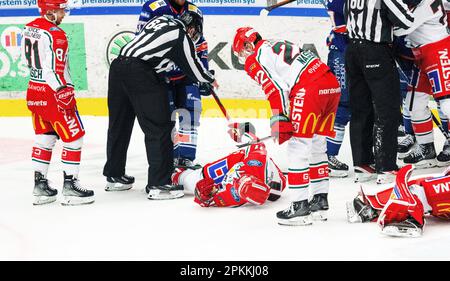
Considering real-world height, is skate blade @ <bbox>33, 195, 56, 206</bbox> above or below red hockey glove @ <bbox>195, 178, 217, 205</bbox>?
below

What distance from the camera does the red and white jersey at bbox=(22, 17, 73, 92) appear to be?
17.4ft

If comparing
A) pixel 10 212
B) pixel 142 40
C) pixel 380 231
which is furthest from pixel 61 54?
pixel 380 231

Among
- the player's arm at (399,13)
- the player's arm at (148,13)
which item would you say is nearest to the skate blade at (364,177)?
the player's arm at (399,13)

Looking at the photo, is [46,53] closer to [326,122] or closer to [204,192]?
[204,192]

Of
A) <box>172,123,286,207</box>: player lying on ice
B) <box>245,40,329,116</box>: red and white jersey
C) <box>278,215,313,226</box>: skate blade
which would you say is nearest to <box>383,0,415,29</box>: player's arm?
<box>245,40,329,116</box>: red and white jersey

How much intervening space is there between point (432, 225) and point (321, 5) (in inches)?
158

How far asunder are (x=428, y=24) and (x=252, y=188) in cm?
172

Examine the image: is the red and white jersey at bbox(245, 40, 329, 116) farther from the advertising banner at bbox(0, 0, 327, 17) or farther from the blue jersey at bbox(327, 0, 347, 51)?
the advertising banner at bbox(0, 0, 327, 17)

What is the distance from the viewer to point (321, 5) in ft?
27.1

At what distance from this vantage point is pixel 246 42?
4863 millimetres

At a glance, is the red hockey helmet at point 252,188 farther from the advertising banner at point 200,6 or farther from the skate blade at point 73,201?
the advertising banner at point 200,6

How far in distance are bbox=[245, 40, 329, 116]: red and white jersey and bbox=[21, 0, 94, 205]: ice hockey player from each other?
123 cm

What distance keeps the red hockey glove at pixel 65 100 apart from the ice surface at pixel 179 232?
0.58 meters

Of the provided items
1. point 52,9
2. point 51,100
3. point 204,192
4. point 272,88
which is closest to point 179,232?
point 204,192
